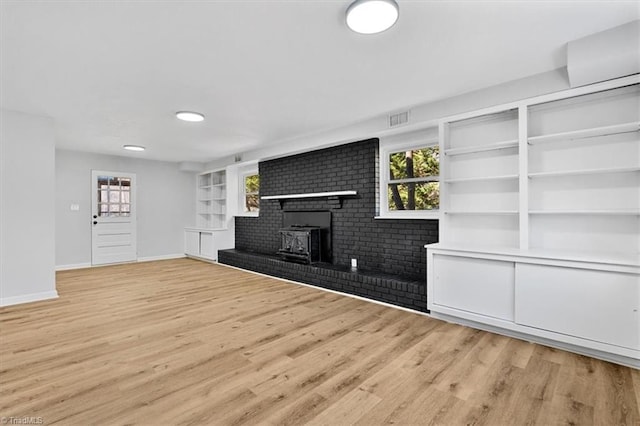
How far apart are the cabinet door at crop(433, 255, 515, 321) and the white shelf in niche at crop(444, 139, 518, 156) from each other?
1.13 metres

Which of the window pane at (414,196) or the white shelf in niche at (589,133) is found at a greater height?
the white shelf in niche at (589,133)

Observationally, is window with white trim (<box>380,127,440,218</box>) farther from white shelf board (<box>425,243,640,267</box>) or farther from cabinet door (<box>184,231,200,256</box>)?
cabinet door (<box>184,231,200,256</box>)

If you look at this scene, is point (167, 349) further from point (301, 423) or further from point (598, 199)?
point (598, 199)

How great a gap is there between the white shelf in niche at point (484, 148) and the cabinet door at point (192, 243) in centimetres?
602

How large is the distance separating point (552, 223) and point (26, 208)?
5896 millimetres

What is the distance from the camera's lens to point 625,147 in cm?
260

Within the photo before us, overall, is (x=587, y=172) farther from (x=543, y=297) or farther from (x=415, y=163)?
(x=415, y=163)

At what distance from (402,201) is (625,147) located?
2273 mm

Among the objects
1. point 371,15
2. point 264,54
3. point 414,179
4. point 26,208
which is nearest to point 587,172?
point 414,179

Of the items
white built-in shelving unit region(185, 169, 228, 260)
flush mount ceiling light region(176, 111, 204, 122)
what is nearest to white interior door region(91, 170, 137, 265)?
white built-in shelving unit region(185, 169, 228, 260)

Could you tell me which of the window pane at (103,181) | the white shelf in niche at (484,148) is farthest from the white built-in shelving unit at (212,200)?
the white shelf in niche at (484,148)

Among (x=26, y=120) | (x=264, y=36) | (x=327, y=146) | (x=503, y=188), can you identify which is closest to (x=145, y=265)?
(x=26, y=120)

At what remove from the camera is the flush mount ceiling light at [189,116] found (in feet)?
13.0

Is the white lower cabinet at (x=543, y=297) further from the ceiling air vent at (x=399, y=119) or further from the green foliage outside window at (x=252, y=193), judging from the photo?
the green foliage outside window at (x=252, y=193)
